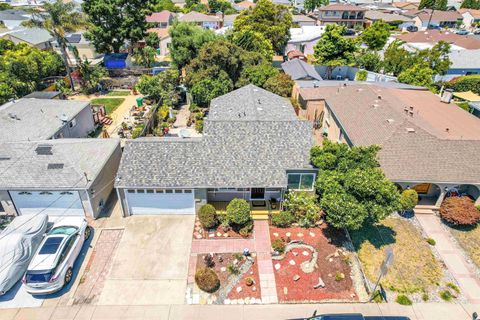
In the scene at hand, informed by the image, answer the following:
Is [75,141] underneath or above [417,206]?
above

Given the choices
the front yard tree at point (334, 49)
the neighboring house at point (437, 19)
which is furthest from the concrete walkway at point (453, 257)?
the neighboring house at point (437, 19)

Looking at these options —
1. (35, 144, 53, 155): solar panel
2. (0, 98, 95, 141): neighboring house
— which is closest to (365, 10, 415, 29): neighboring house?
(0, 98, 95, 141): neighboring house

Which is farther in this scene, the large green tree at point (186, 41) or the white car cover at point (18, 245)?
the large green tree at point (186, 41)

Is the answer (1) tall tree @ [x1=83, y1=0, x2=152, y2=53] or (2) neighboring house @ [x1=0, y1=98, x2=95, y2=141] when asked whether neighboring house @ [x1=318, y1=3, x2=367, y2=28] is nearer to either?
(1) tall tree @ [x1=83, y1=0, x2=152, y2=53]

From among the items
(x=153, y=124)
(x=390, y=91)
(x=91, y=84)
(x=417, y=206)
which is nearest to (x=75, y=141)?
(x=153, y=124)

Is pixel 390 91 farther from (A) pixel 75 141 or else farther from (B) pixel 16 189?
(B) pixel 16 189

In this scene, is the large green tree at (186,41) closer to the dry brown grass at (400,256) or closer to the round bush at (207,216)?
the round bush at (207,216)
